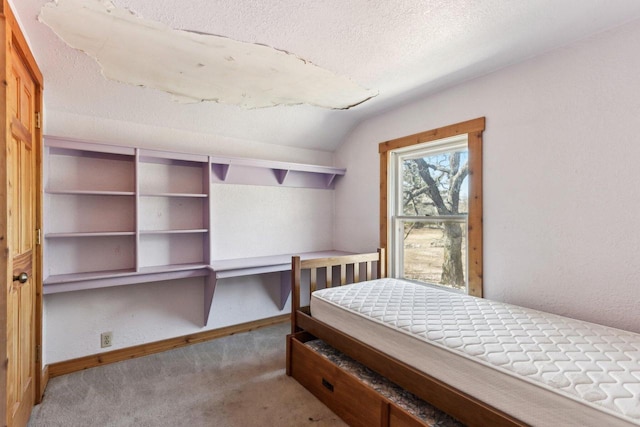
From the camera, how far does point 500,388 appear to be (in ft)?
3.90

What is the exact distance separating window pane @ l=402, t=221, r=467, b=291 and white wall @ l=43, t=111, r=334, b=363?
108 cm

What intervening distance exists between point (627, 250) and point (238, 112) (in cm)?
284

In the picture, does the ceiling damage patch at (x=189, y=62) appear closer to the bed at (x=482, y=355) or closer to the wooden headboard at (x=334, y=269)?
the wooden headboard at (x=334, y=269)

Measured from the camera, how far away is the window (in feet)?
7.73

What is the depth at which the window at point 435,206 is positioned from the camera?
7.73 feet

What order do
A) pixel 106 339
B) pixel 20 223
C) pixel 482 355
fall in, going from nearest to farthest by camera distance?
pixel 482 355, pixel 20 223, pixel 106 339

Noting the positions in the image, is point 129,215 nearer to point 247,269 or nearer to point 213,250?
point 213,250

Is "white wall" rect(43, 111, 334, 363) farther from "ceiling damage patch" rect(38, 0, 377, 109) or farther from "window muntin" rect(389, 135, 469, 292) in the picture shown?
"window muntin" rect(389, 135, 469, 292)

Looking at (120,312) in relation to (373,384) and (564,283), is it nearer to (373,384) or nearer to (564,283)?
(373,384)

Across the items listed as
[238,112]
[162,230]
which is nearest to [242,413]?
[162,230]

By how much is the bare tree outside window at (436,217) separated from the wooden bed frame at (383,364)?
14.6 inches

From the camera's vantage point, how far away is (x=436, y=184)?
9.05 feet

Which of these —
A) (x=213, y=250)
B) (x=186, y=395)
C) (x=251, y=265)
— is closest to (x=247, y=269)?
(x=251, y=265)

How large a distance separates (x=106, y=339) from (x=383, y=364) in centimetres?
219
